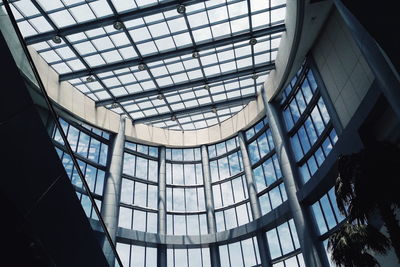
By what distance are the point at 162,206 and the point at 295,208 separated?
13.2 meters

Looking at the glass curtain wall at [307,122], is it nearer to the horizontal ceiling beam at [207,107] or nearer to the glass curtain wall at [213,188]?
the glass curtain wall at [213,188]

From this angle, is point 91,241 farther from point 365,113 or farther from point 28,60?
point 365,113

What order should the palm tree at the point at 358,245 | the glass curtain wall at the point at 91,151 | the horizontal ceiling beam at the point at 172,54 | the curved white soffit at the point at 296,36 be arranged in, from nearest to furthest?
the palm tree at the point at 358,245 → the curved white soffit at the point at 296,36 → the horizontal ceiling beam at the point at 172,54 → the glass curtain wall at the point at 91,151

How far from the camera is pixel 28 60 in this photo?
5.43 metres

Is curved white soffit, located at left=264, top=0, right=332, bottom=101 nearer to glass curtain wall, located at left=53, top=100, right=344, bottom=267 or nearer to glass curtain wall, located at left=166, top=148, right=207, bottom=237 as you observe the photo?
glass curtain wall, located at left=53, top=100, right=344, bottom=267

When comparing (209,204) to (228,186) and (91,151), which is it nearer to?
(228,186)

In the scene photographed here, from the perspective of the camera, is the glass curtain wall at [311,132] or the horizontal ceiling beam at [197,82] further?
the horizontal ceiling beam at [197,82]

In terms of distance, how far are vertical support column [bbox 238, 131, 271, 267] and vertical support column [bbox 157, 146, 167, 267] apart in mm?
8238

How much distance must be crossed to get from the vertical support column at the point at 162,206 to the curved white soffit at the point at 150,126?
206 centimetres

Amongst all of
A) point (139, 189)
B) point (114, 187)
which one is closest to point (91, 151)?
point (114, 187)

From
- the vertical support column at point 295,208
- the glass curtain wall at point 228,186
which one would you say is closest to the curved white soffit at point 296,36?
the vertical support column at point 295,208

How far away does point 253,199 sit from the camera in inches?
1142

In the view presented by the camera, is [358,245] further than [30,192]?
Yes

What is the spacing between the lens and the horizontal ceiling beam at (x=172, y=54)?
23.0 metres
